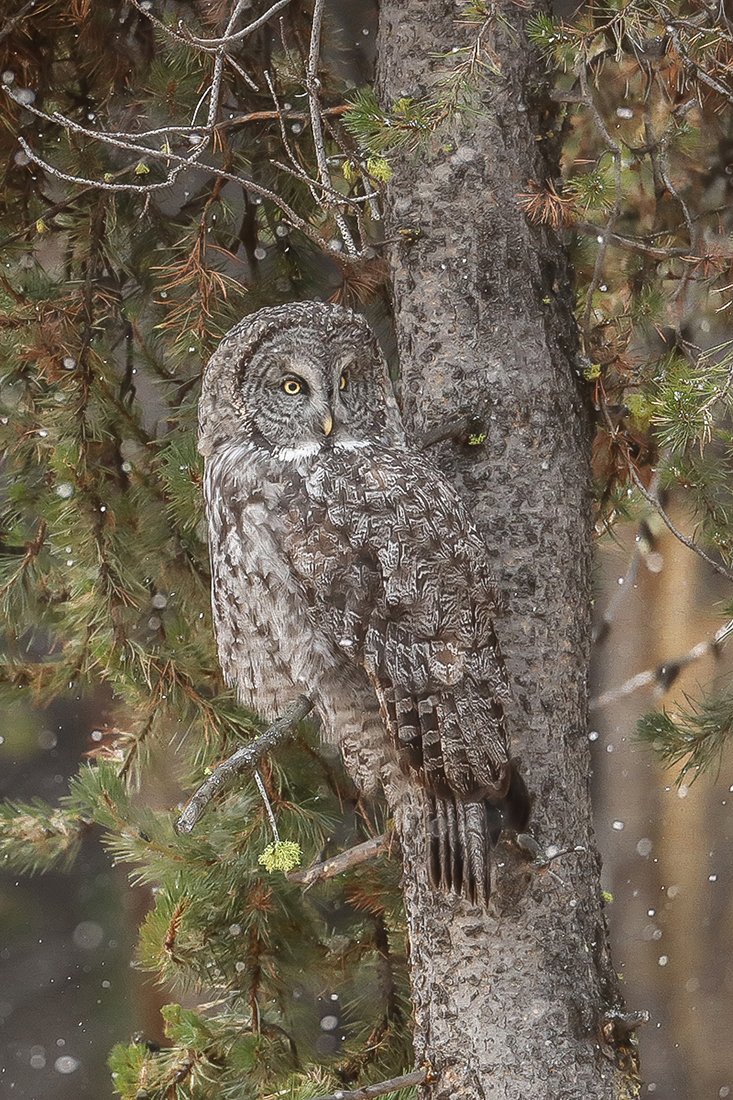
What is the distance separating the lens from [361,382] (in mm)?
1168

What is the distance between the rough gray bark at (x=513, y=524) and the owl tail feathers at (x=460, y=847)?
0.25 ft

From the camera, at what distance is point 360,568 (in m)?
1.08

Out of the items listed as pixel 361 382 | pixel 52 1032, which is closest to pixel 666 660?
pixel 361 382

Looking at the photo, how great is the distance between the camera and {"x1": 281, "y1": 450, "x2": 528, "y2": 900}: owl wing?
1.07 meters

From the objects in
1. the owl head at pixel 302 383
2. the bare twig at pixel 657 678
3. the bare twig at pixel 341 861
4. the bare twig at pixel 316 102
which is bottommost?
the bare twig at pixel 657 678

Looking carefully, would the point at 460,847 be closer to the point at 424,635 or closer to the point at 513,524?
the point at 424,635

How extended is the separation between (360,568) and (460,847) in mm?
329

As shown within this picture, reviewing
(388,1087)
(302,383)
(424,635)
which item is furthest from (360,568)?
(388,1087)

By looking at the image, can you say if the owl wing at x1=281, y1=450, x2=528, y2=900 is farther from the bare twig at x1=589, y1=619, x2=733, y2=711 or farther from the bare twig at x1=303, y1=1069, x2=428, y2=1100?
the bare twig at x1=589, y1=619, x2=733, y2=711

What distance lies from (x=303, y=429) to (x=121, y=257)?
0.84 m

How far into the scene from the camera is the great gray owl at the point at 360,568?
1074 millimetres

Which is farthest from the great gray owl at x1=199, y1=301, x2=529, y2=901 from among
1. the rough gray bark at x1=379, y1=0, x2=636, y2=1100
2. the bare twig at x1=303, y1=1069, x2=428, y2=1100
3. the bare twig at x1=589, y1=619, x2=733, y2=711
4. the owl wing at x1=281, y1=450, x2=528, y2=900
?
the bare twig at x1=589, y1=619, x2=733, y2=711

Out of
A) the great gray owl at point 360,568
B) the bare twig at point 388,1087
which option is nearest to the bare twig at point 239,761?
the great gray owl at point 360,568

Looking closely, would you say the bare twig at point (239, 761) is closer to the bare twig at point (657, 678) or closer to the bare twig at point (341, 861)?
the bare twig at point (341, 861)
